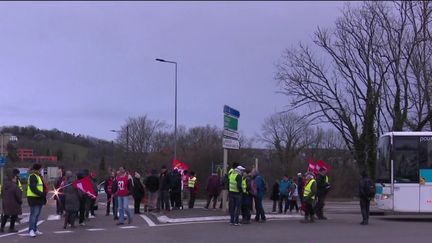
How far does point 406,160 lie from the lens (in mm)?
21547

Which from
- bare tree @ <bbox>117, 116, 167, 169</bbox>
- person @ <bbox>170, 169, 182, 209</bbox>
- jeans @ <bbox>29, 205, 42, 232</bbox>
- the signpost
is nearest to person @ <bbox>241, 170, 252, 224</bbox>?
the signpost

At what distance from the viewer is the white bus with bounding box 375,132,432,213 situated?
2112 centimetres

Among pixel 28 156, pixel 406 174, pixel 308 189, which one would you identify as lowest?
pixel 308 189

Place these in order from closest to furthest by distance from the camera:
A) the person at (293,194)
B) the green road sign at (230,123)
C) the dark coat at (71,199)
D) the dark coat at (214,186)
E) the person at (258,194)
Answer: the dark coat at (71,199) → the person at (258,194) → the green road sign at (230,123) → the dark coat at (214,186) → the person at (293,194)

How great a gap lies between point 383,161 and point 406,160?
833mm

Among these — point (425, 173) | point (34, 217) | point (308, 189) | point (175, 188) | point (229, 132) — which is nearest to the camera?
point (34, 217)

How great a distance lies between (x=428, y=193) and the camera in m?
21.1

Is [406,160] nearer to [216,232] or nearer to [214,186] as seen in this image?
[214,186]

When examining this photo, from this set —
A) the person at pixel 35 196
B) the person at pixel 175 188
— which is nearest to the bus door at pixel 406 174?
the person at pixel 175 188

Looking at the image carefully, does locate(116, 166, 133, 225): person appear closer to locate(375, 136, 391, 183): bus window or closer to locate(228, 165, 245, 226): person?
locate(228, 165, 245, 226): person

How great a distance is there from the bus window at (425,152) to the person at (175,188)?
29.9ft

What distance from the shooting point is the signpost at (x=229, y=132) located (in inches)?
837

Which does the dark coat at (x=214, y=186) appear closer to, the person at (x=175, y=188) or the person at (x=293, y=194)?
the person at (x=175, y=188)

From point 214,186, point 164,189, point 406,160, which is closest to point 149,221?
point 164,189
